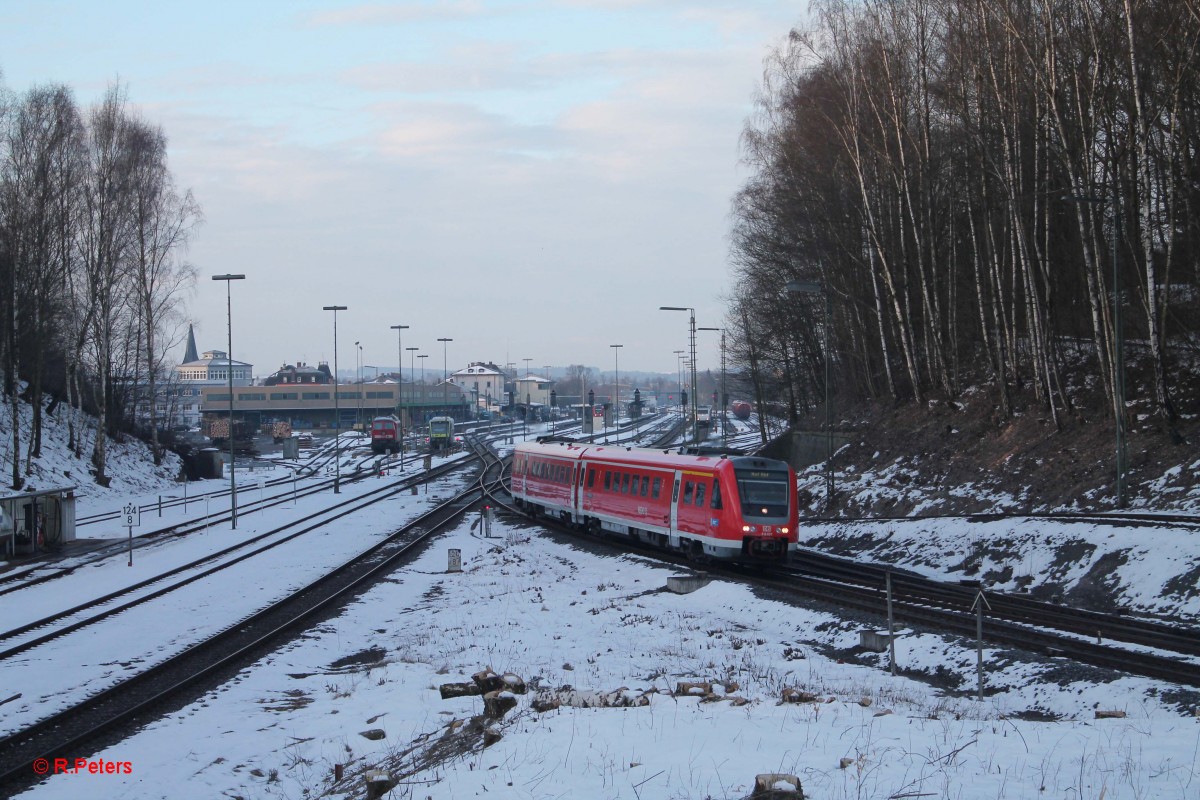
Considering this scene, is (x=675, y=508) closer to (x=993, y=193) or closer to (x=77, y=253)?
(x=993, y=193)

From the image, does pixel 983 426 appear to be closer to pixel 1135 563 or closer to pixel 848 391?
pixel 1135 563

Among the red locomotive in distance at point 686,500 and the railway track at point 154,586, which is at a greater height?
A: the red locomotive in distance at point 686,500

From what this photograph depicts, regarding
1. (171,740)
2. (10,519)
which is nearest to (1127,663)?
(171,740)

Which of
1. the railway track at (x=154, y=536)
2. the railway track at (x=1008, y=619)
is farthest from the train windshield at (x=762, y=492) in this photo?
the railway track at (x=154, y=536)

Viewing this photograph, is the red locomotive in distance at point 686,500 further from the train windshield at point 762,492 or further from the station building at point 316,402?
the station building at point 316,402

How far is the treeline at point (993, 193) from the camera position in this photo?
25.0 m

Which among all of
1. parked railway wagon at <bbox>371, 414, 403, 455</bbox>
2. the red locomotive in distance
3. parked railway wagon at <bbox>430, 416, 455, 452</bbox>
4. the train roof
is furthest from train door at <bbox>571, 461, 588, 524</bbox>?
parked railway wagon at <bbox>430, 416, 455, 452</bbox>

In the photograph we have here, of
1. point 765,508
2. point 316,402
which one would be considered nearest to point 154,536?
point 765,508

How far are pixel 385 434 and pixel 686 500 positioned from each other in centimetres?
6554

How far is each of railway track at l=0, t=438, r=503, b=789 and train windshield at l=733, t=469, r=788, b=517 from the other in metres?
9.08

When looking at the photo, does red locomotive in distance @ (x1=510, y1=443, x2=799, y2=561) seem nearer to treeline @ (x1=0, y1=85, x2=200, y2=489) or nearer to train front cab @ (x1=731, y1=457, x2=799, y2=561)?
train front cab @ (x1=731, y1=457, x2=799, y2=561)

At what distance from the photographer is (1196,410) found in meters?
25.9

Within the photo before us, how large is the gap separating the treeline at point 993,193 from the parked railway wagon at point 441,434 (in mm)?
46296

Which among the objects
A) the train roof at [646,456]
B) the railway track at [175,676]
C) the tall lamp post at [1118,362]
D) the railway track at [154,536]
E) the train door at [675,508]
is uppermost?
the tall lamp post at [1118,362]
